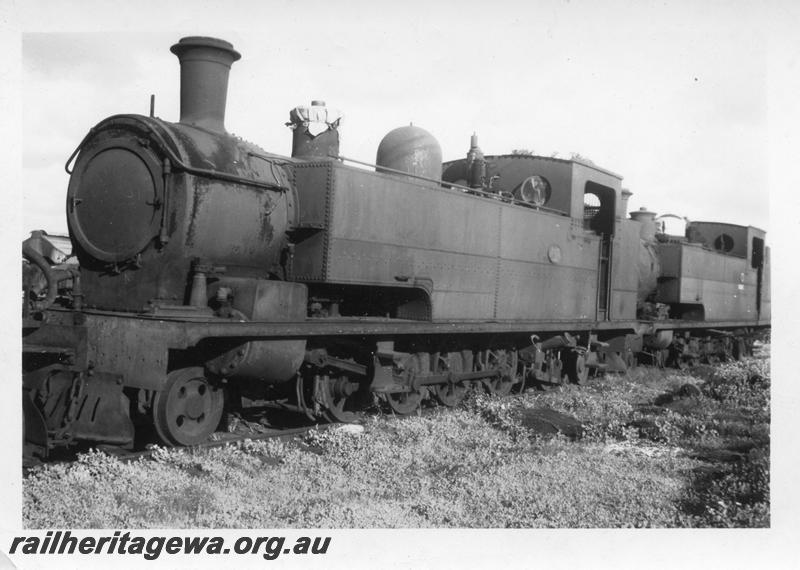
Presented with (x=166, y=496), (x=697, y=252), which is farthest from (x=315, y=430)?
(x=697, y=252)

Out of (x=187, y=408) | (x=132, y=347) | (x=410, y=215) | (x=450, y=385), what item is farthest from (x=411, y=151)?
(x=132, y=347)

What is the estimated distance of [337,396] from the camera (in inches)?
267

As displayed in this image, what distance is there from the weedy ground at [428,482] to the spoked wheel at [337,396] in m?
0.29

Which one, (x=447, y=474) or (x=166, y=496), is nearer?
(x=166, y=496)

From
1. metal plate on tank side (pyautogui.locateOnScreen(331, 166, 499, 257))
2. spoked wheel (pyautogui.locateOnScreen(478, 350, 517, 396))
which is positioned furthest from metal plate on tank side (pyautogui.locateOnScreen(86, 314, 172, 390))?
spoked wheel (pyautogui.locateOnScreen(478, 350, 517, 396))

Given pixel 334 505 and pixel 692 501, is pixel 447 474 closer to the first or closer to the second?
pixel 334 505

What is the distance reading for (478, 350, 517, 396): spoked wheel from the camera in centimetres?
849

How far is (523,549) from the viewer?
478 centimetres

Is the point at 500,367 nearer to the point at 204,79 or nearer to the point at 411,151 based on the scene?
the point at 411,151

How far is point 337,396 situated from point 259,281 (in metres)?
1.66

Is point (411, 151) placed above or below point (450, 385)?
above

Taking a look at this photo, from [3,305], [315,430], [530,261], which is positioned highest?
[530,261]

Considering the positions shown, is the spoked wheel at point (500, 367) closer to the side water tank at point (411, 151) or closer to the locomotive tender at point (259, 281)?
the locomotive tender at point (259, 281)

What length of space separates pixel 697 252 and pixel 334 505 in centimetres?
1067
